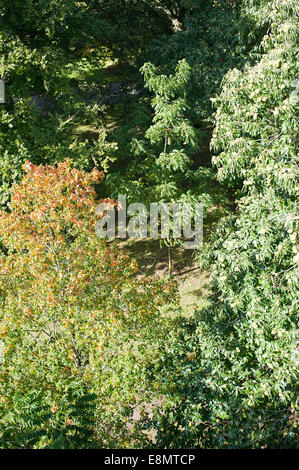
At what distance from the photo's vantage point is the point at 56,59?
12.4 m

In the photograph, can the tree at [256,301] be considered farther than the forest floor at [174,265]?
No

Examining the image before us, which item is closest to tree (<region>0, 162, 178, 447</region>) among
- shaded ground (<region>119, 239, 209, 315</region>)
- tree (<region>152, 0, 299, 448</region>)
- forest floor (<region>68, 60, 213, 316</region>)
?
tree (<region>152, 0, 299, 448</region>)

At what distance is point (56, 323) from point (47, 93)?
350 inches

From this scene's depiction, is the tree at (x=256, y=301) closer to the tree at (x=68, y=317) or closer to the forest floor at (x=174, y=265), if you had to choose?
the tree at (x=68, y=317)

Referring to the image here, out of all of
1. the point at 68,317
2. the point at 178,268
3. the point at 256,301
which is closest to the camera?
the point at 256,301

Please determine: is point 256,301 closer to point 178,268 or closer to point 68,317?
point 68,317

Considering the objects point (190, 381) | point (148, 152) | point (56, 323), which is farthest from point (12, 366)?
point (148, 152)

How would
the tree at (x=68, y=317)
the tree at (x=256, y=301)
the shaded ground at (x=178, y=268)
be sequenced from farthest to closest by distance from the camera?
1. the shaded ground at (x=178, y=268)
2. the tree at (x=68, y=317)
3. the tree at (x=256, y=301)

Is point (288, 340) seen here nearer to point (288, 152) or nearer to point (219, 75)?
point (288, 152)

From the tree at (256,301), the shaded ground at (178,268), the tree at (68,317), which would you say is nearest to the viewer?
the tree at (256,301)

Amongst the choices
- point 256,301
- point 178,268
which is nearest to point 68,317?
point 256,301

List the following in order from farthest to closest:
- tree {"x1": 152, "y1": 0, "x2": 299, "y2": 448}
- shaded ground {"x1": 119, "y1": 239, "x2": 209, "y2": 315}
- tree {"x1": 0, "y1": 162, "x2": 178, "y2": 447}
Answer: shaded ground {"x1": 119, "y1": 239, "x2": 209, "y2": 315} → tree {"x1": 0, "y1": 162, "x2": 178, "y2": 447} → tree {"x1": 152, "y1": 0, "x2": 299, "y2": 448}

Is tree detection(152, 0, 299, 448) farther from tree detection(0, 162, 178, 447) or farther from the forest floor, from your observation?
the forest floor

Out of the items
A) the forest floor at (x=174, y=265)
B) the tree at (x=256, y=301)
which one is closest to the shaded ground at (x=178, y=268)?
the forest floor at (x=174, y=265)
